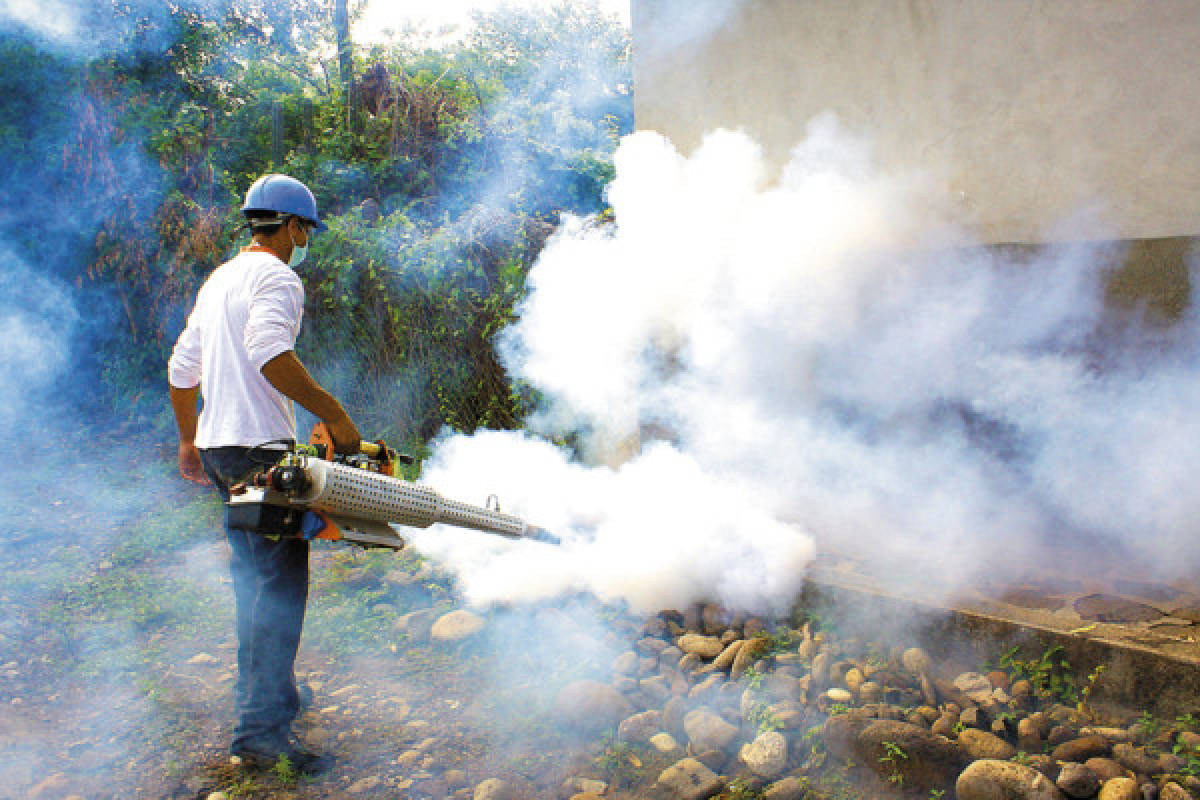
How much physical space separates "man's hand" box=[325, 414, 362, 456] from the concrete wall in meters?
3.42

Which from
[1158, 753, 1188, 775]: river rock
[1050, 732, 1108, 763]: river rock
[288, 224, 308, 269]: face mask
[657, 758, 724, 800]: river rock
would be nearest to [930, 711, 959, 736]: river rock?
[1050, 732, 1108, 763]: river rock

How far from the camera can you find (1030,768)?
2.90 m

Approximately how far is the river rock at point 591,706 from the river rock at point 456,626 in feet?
3.07

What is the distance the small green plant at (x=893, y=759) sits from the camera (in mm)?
3072

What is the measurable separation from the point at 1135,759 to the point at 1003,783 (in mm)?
556

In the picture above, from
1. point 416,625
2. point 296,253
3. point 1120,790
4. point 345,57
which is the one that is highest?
point 345,57

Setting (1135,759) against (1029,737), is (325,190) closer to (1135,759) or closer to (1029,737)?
(1029,737)

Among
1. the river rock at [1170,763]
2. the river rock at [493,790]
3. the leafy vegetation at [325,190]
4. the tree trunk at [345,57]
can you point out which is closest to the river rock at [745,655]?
the river rock at [493,790]

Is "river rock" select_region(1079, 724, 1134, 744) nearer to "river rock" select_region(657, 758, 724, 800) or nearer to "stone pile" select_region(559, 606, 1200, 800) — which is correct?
"stone pile" select_region(559, 606, 1200, 800)

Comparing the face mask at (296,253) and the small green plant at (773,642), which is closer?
the face mask at (296,253)

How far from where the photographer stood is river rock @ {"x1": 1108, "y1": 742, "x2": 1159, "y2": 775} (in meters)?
2.91

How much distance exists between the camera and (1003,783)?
2.82m

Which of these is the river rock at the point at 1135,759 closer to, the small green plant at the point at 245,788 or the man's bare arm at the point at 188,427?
the small green plant at the point at 245,788

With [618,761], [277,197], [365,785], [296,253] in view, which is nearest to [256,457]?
[296,253]
